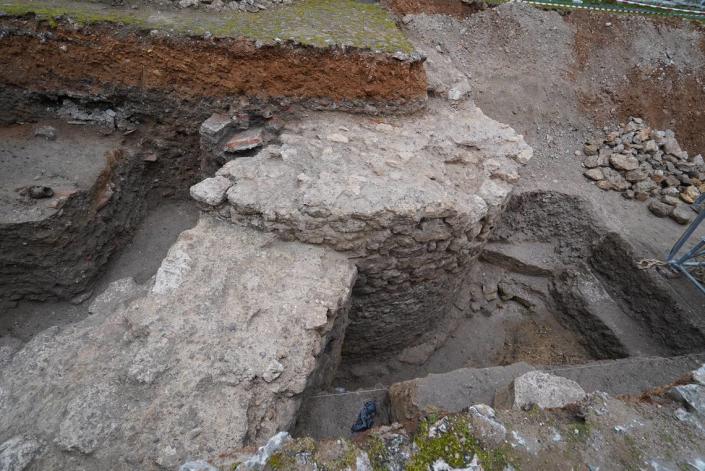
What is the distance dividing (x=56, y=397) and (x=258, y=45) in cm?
325

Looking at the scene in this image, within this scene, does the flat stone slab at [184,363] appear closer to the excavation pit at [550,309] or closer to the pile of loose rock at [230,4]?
the excavation pit at [550,309]

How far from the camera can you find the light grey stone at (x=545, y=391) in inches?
84.4

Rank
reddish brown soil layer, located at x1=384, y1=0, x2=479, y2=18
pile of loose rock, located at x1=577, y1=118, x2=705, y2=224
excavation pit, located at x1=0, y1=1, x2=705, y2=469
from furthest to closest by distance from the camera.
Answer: reddish brown soil layer, located at x1=384, y1=0, x2=479, y2=18 → pile of loose rock, located at x1=577, y1=118, x2=705, y2=224 → excavation pit, located at x1=0, y1=1, x2=705, y2=469

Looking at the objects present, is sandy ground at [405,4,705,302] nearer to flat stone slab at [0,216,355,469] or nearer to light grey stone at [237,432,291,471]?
flat stone slab at [0,216,355,469]

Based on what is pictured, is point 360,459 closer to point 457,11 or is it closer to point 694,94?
point 457,11

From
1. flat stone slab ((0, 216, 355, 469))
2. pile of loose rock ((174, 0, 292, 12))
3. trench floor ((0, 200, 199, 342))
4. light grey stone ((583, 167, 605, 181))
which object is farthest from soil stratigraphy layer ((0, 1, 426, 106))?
light grey stone ((583, 167, 605, 181))

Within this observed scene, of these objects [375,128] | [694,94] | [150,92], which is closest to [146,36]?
[150,92]

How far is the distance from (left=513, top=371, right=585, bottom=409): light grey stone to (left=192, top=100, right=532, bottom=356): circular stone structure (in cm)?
132

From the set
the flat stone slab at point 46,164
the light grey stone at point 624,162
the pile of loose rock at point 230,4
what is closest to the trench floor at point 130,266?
the flat stone slab at point 46,164

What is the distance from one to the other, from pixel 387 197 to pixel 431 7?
4120 mm

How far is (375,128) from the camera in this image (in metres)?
3.94

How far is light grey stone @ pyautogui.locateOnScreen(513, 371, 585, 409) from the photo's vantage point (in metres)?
2.14

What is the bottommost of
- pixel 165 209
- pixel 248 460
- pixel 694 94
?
pixel 165 209

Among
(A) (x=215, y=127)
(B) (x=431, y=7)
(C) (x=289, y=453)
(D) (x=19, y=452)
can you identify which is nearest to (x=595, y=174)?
(B) (x=431, y=7)
